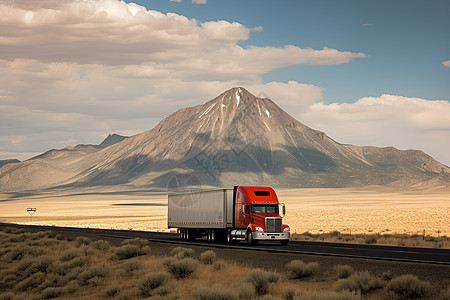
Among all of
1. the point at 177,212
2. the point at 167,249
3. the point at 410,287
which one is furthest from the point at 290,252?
the point at 177,212

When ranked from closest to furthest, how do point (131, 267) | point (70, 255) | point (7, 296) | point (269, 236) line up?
point (7, 296) → point (131, 267) → point (70, 255) → point (269, 236)

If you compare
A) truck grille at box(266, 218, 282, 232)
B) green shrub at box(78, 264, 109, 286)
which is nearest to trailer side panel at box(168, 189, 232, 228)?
truck grille at box(266, 218, 282, 232)

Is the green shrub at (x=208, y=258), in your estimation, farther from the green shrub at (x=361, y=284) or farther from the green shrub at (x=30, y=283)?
the green shrub at (x=361, y=284)

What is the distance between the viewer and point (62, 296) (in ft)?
69.6

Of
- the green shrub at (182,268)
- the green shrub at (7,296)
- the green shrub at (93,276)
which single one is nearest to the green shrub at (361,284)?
the green shrub at (182,268)

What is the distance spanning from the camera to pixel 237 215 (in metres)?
36.6

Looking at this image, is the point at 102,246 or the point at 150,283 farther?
the point at 102,246

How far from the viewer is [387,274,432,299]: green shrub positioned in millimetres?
14930

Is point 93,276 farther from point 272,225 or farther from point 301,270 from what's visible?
point 272,225

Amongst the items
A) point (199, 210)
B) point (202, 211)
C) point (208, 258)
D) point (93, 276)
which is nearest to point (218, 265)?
point (208, 258)

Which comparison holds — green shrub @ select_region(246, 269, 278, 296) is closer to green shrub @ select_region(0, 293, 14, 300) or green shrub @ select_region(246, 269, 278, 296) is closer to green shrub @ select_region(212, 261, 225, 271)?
green shrub @ select_region(212, 261, 225, 271)

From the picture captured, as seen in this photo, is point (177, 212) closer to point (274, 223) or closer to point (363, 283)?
point (274, 223)

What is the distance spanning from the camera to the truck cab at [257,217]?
113 feet

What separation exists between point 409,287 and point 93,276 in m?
12.4
